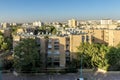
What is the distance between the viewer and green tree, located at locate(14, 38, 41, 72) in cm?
1524

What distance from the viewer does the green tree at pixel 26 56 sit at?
15.2 m

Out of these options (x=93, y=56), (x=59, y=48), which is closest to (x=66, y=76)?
(x=93, y=56)

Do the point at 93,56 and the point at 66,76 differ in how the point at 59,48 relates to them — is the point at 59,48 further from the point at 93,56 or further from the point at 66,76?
the point at 66,76

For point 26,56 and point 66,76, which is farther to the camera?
point 26,56

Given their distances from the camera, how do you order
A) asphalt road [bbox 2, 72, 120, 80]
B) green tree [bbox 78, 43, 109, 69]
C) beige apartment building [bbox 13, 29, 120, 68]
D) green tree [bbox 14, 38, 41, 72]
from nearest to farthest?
asphalt road [bbox 2, 72, 120, 80] < green tree [bbox 14, 38, 41, 72] < green tree [bbox 78, 43, 109, 69] < beige apartment building [bbox 13, 29, 120, 68]

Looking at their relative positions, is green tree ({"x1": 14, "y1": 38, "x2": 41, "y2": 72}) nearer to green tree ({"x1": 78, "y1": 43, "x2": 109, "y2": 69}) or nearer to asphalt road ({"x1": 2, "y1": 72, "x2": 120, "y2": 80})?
asphalt road ({"x1": 2, "y1": 72, "x2": 120, "y2": 80})

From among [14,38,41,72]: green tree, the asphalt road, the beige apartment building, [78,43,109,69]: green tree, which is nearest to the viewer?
the asphalt road

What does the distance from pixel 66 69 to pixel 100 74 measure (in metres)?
2.10

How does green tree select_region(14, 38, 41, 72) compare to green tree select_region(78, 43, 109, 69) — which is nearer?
green tree select_region(14, 38, 41, 72)

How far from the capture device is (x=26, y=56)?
50.1ft

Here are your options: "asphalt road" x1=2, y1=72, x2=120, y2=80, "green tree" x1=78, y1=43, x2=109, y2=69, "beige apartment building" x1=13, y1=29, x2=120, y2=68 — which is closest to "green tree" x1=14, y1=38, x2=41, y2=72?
"asphalt road" x1=2, y1=72, x2=120, y2=80

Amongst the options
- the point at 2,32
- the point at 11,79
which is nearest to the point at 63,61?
the point at 11,79

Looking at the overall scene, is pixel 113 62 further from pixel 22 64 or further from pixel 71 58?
pixel 22 64

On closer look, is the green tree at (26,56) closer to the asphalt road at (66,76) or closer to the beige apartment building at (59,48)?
the asphalt road at (66,76)
